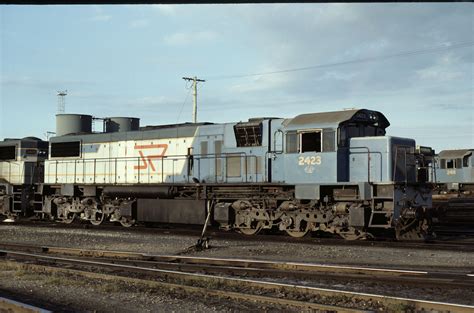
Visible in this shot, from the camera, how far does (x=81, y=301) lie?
713cm

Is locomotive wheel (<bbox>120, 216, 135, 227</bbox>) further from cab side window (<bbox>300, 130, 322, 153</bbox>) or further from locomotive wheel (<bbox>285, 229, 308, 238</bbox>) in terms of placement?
cab side window (<bbox>300, 130, 322, 153</bbox>)

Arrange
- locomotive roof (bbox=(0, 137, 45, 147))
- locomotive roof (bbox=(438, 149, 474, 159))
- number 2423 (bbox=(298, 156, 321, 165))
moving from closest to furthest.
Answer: number 2423 (bbox=(298, 156, 321, 165))
locomotive roof (bbox=(0, 137, 45, 147))
locomotive roof (bbox=(438, 149, 474, 159))

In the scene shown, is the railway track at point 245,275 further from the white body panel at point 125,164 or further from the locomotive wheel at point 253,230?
the white body panel at point 125,164

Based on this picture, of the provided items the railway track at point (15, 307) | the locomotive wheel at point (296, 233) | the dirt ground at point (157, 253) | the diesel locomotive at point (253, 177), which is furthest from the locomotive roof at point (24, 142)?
the railway track at point (15, 307)

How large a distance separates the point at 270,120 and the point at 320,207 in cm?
306

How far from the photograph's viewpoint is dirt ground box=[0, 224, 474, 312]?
6.88 m

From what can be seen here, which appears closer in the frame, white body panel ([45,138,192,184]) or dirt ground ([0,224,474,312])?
dirt ground ([0,224,474,312])

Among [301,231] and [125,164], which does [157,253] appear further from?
[125,164]

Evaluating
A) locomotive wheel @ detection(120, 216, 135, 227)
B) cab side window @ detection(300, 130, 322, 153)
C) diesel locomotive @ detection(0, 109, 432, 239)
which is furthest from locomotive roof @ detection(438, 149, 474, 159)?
locomotive wheel @ detection(120, 216, 135, 227)

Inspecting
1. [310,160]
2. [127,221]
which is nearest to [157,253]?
[310,160]

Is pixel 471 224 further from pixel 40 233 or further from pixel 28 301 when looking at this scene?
pixel 28 301

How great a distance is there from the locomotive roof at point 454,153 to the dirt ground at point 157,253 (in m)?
29.6

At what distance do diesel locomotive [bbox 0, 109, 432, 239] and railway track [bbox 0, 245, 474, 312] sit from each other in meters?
4.40

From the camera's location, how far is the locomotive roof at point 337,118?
13.6m
